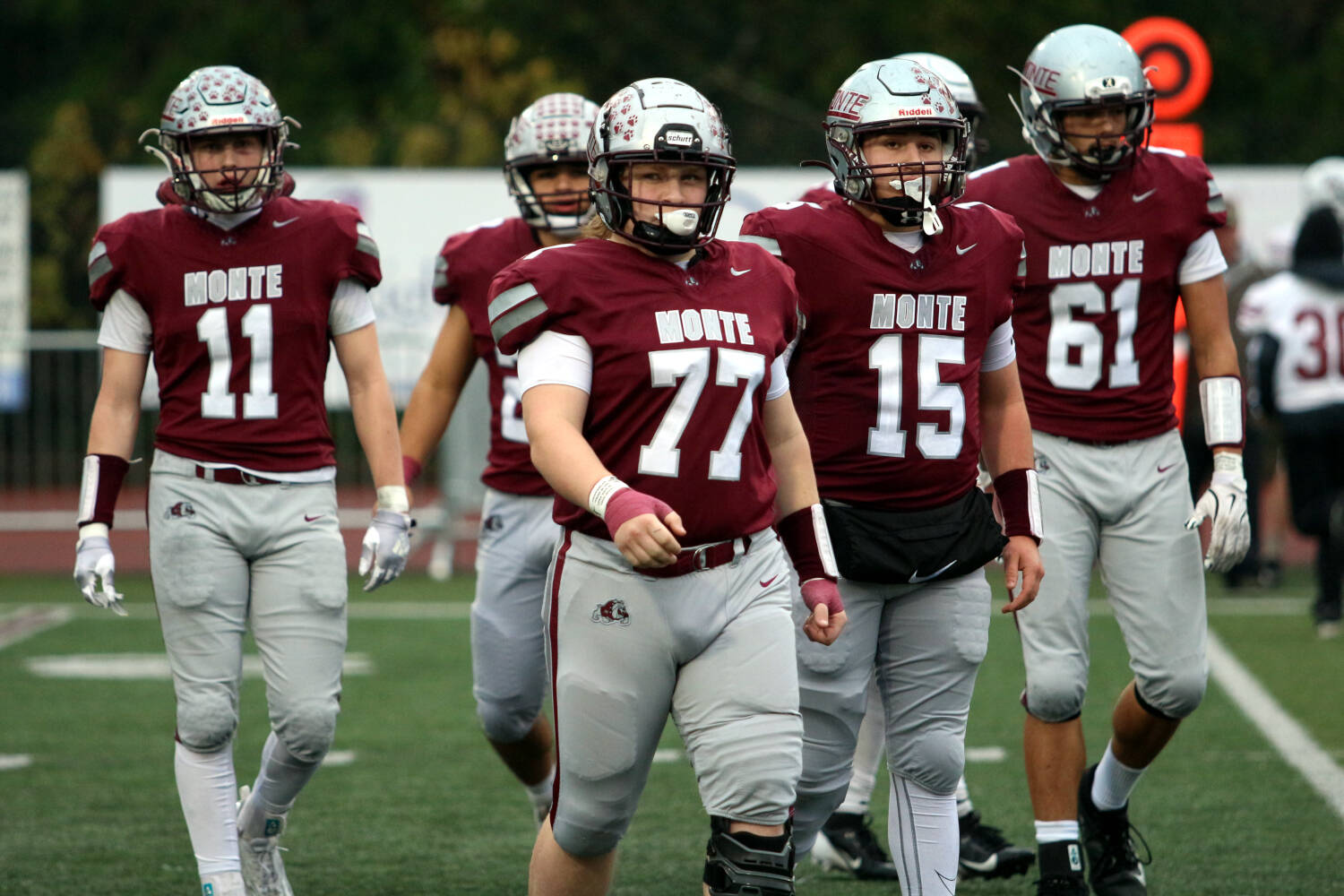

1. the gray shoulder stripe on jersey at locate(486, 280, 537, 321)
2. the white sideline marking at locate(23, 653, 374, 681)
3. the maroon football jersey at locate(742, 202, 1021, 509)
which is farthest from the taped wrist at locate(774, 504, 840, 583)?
the white sideline marking at locate(23, 653, 374, 681)

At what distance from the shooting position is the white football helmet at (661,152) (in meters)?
3.88

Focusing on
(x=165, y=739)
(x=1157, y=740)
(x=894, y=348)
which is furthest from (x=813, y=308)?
(x=165, y=739)

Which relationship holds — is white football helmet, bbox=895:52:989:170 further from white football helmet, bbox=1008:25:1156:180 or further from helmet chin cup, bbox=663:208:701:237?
helmet chin cup, bbox=663:208:701:237

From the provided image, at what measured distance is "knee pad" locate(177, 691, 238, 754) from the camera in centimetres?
470

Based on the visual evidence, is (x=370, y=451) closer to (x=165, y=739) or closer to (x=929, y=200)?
(x=929, y=200)

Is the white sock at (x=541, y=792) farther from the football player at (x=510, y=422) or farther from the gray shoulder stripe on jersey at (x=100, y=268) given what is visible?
the gray shoulder stripe on jersey at (x=100, y=268)

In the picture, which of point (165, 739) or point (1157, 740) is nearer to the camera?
point (1157, 740)

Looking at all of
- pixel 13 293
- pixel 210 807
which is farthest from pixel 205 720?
pixel 13 293

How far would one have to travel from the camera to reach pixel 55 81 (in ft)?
70.8

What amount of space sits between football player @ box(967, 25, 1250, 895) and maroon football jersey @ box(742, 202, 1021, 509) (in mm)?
704

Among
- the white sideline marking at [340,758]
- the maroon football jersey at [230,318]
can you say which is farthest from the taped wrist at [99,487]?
the white sideline marking at [340,758]

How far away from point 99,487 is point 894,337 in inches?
80.1

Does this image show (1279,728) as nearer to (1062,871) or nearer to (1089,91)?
(1062,871)

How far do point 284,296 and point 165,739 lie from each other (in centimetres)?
319
